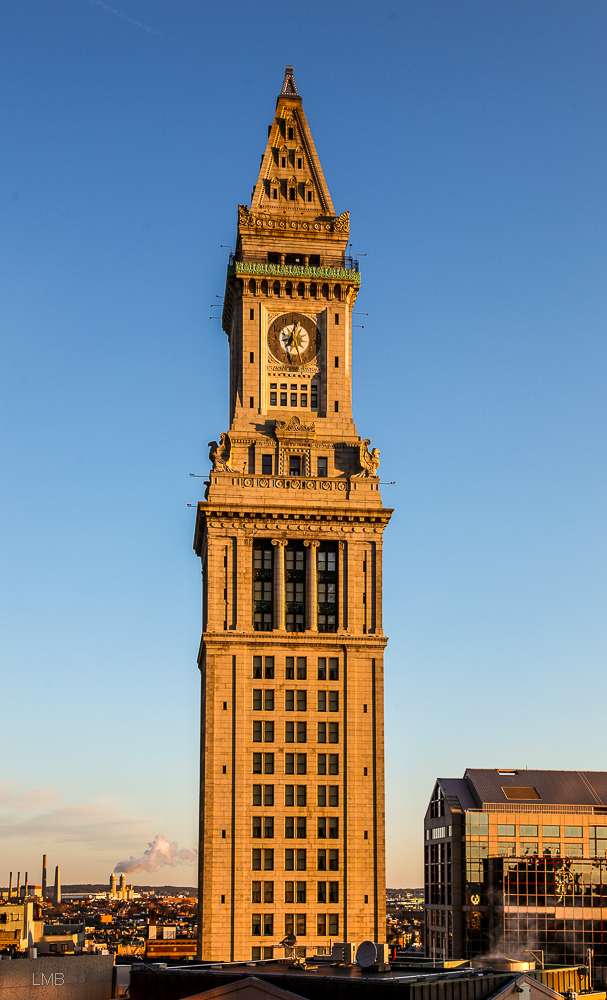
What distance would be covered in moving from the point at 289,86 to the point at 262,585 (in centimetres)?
6563

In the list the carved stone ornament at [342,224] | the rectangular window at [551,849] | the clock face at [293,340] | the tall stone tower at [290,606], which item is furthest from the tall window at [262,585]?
the rectangular window at [551,849]

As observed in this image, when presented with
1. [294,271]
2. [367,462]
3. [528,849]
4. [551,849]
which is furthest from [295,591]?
[551,849]

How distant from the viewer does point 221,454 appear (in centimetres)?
15700

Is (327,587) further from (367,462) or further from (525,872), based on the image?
(525,872)

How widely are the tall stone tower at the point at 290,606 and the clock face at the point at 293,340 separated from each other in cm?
17

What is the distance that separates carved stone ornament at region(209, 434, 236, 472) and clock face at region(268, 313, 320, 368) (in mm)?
12547

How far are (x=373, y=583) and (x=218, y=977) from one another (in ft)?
264

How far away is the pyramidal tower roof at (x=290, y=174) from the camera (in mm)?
167875

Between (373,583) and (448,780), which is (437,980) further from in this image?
(448,780)

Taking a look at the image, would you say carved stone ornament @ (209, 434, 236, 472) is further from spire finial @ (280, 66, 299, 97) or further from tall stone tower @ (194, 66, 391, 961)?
spire finial @ (280, 66, 299, 97)

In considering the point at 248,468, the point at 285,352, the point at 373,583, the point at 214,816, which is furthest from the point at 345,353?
the point at 214,816

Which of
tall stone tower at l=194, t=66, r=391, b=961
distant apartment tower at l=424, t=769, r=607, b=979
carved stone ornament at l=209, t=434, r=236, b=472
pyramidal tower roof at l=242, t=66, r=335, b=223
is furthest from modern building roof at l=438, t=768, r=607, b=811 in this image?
pyramidal tower roof at l=242, t=66, r=335, b=223

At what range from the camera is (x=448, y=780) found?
197500 millimetres

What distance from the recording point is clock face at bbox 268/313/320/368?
16250cm
